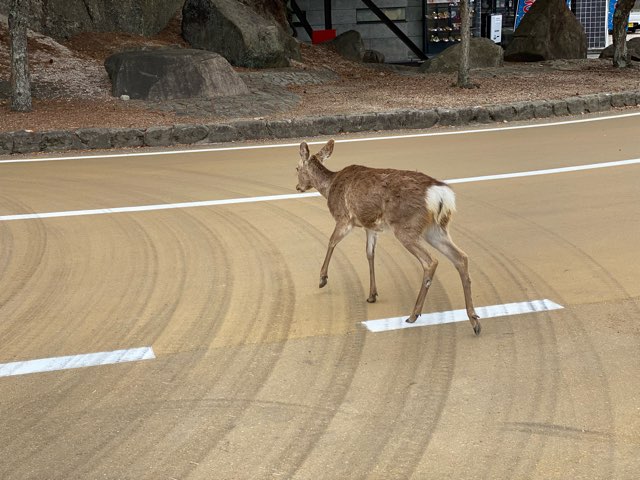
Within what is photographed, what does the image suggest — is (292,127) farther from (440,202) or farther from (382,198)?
(440,202)

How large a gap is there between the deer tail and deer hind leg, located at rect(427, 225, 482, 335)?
4.2 inches

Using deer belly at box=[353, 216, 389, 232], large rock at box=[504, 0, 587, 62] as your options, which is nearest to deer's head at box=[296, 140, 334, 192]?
deer belly at box=[353, 216, 389, 232]

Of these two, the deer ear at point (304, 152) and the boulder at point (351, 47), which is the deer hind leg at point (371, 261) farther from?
the boulder at point (351, 47)

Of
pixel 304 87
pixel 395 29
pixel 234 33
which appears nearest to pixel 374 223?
pixel 304 87

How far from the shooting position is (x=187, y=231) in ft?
29.4

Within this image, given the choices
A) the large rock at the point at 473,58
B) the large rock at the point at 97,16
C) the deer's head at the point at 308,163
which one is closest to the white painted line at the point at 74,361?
the deer's head at the point at 308,163

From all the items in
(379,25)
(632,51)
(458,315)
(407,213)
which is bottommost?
(632,51)

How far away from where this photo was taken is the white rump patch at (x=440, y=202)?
5.88m

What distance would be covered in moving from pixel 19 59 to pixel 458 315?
40.4 ft

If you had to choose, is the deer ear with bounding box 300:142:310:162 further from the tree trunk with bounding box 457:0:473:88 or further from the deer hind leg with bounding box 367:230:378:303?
the tree trunk with bounding box 457:0:473:88

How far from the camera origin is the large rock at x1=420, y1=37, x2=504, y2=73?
25.1 meters

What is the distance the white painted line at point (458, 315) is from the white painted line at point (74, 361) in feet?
4.86

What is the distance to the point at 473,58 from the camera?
25.7 meters

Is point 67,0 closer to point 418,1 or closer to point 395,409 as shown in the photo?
point 418,1
